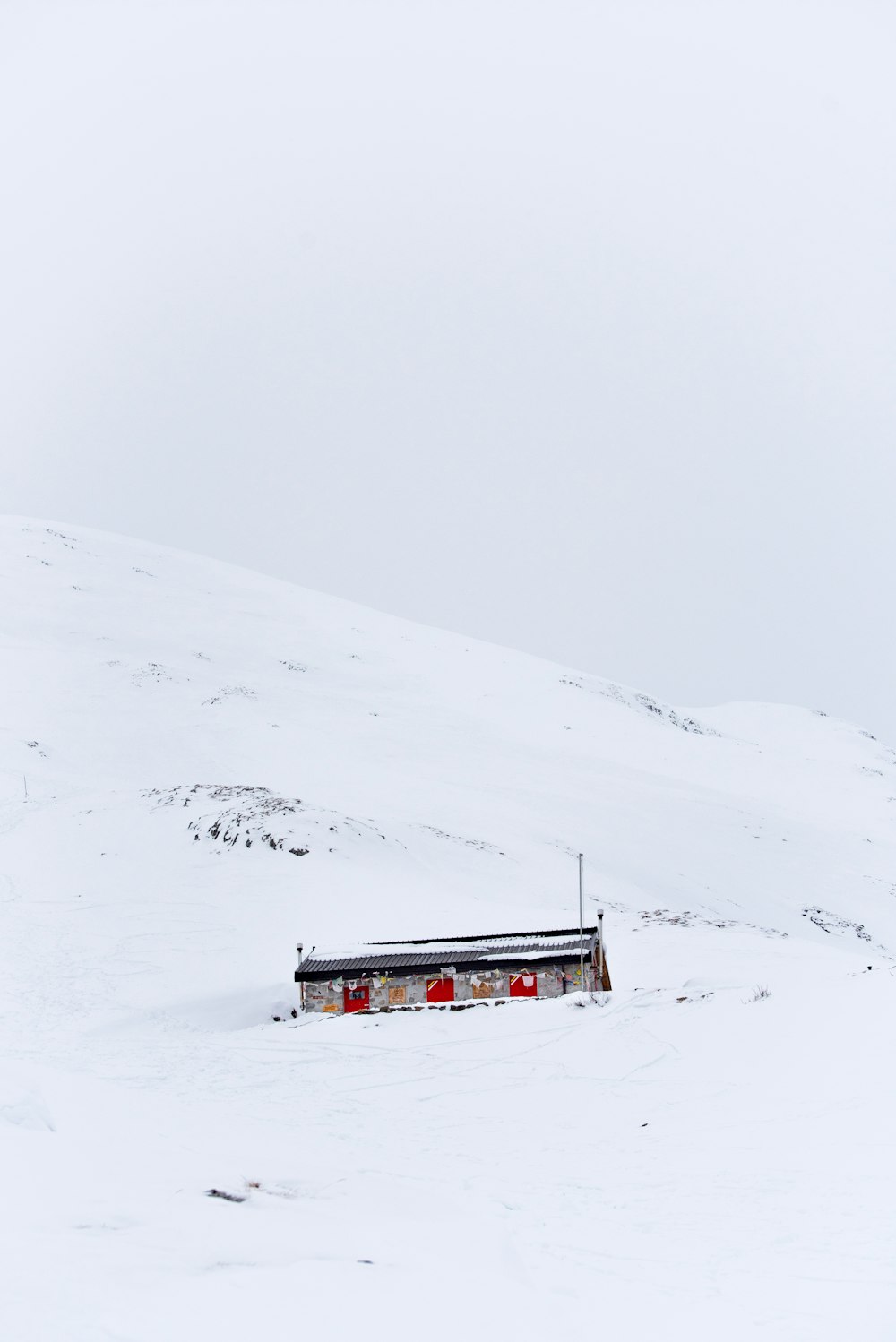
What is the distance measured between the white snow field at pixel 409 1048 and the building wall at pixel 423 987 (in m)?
0.99

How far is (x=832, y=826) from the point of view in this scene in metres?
51.8

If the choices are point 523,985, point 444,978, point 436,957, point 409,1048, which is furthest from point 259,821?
point 409,1048

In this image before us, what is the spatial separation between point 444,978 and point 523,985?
1.64 metres

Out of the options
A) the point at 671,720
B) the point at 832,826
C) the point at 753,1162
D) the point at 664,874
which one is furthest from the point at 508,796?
the point at 671,720

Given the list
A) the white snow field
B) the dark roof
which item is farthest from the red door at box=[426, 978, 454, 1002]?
the white snow field

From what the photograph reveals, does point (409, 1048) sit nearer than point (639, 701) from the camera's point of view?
Yes

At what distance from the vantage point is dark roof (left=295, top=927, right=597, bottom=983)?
19016 mm

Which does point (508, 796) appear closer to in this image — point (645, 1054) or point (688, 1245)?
point (645, 1054)

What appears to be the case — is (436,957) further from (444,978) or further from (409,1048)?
(409,1048)

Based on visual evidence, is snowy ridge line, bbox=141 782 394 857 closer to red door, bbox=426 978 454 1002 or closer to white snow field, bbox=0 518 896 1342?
white snow field, bbox=0 518 896 1342

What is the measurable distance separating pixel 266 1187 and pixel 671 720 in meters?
73.6

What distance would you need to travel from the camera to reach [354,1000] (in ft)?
62.1

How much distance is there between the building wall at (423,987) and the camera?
62.2 feet

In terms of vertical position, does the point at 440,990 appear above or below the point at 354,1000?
above
